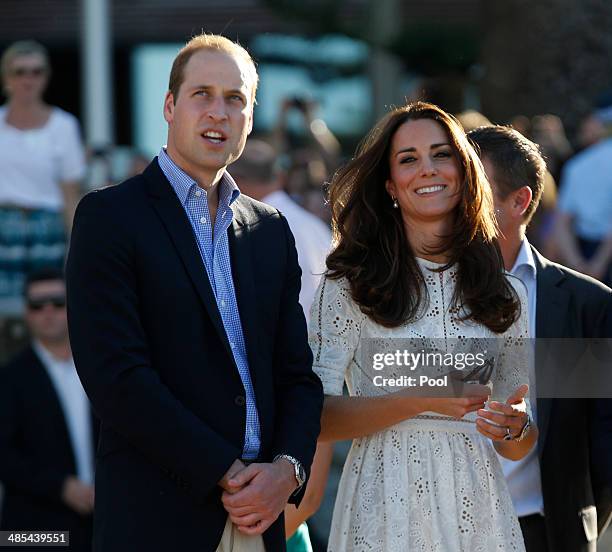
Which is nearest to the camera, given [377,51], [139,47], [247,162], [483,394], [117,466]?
[117,466]

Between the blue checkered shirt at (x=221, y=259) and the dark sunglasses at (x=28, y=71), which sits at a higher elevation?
the dark sunglasses at (x=28, y=71)

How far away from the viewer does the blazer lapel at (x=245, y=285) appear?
3348 millimetres

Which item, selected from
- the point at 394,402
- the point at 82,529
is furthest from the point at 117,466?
the point at 82,529

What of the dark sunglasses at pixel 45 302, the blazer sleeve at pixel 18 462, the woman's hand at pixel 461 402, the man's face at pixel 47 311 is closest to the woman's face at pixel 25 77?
the man's face at pixel 47 311

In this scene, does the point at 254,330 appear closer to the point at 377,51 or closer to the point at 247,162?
the point at 247,162

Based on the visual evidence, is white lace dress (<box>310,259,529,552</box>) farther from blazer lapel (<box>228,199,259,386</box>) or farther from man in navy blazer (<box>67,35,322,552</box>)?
blazer lapel (<box>228,199,259,386</box>)

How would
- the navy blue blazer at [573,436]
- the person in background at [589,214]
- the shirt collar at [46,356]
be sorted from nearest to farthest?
the navy blue blazer at [573,436], the shirt collar at [46,356], the person in background at [589,214]

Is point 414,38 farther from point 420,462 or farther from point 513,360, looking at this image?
point 420,462

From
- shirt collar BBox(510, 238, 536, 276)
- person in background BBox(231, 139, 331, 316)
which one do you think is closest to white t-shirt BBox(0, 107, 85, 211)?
person in background BBox(231, 139, 331, 316)

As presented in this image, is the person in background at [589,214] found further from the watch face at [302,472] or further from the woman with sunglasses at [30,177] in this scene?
the watch face at [302,472]

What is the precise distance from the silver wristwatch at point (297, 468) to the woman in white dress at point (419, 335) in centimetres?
29

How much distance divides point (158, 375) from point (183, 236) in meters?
0.37

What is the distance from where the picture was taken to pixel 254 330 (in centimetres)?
336

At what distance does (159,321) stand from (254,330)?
0.87ft
